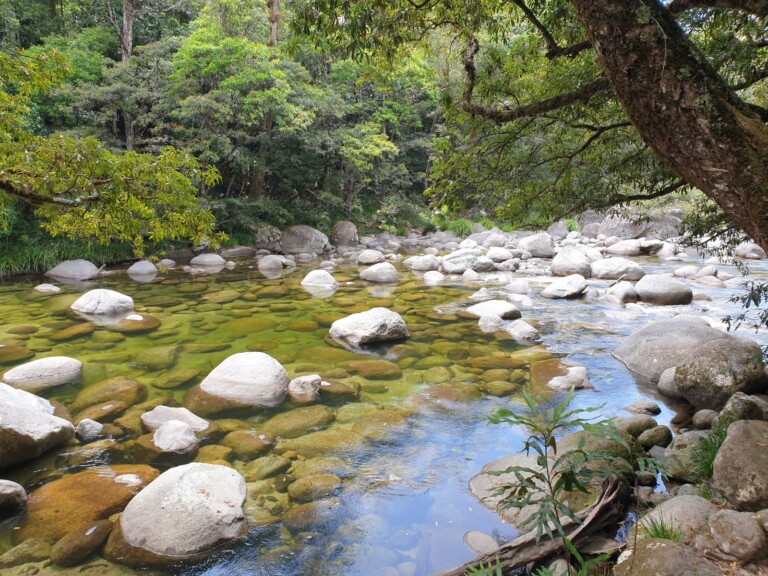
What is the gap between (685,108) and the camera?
5.65 feet

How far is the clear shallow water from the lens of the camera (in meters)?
3.40

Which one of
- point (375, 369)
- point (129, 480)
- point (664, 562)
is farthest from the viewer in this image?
point (375, 369)

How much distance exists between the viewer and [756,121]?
1683 millimetres

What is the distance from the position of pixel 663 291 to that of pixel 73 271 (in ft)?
49.1

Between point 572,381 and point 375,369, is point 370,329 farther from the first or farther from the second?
point 572,381

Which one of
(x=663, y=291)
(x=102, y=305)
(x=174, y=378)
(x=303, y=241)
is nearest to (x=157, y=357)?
(x=174, y=378)

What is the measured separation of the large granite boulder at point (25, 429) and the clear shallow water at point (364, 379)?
129mm

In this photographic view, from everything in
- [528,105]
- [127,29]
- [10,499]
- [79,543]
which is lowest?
[79,543]

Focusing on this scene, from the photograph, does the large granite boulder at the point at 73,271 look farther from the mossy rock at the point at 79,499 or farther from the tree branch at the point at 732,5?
the tree branch at the point at 732,5

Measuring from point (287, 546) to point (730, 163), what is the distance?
3.40 m

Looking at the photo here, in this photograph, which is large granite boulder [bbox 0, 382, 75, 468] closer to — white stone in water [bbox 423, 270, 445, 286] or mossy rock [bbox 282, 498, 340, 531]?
mossy rock [bbox 282, 498, 340, 531]

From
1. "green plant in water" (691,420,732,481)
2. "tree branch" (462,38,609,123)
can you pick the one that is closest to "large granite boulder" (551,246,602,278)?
"green plant in water" (691,420,732,481)

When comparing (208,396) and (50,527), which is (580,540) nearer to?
(50,527)

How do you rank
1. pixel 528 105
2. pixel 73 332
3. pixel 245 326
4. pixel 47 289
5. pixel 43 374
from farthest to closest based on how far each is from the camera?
pixel 47 289, pixel 245 326, pixel 73 332, pixel 43 374, pixel 528 105
